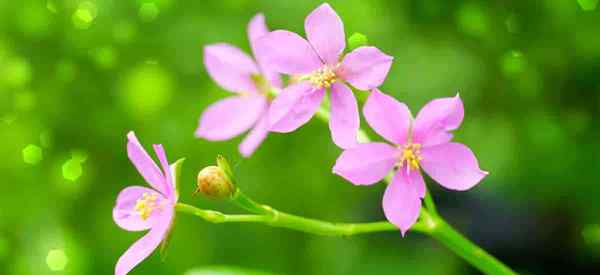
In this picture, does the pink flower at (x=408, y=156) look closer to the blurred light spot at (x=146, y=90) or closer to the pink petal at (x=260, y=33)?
the pink petal at (x=260, y=33)

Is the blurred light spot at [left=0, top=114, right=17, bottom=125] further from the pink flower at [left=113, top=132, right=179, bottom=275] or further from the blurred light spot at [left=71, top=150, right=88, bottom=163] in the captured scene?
the pink flower at [left=113, top=132, right=179, bottom=275]

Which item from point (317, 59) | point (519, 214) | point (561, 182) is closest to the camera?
point (317, 59)

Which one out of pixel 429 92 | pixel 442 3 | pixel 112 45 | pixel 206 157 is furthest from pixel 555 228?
pixel 112 45

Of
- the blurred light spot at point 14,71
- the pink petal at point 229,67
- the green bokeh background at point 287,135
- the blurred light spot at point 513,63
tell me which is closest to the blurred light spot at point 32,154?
the green bokeh background at point 287,135

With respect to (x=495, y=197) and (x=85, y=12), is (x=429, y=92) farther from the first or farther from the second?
(x=85, y=12)

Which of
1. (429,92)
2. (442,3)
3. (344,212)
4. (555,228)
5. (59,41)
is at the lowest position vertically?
(555,228)

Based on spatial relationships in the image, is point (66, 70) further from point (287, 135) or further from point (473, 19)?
point (473, 19)

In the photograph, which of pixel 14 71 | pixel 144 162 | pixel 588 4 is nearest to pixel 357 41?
pixel 144 162
